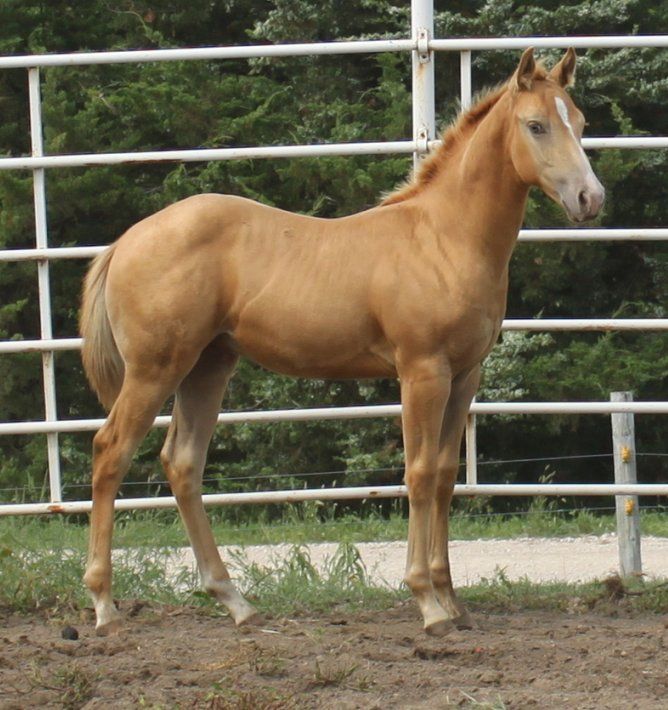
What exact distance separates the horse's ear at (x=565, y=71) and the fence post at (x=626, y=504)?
174 cm

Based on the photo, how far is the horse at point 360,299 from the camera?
16.0 ft

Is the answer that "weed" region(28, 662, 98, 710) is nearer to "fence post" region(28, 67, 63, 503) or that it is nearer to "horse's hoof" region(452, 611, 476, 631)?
"horse's hoof" region(452, 611, 476, 631)

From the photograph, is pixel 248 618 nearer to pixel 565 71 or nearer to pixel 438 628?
pixel 438 628

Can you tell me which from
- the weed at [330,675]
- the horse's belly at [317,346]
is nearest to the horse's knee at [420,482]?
the horse's belly at [317,346]

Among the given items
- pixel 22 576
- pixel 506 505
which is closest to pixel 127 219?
pixel 506 505

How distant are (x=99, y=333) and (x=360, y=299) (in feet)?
3.50

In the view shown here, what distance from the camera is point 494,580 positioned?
583cm

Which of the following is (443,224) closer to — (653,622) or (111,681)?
(653,622)

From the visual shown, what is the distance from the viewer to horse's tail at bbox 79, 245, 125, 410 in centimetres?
527

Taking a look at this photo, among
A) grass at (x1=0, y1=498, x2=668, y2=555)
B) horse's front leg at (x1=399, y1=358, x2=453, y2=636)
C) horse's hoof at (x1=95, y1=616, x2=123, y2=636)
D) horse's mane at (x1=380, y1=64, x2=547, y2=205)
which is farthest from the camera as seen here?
grass at (x1=0, y1=498, x2=668, y2=555)

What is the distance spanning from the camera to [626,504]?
615 centimetres

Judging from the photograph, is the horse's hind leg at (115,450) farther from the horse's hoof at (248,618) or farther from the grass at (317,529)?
the grass at (317,529)

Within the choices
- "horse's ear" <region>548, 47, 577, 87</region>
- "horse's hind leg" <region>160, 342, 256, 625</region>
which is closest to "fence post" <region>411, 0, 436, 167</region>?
"horse's ear" <region>548, 47, 577, 87</region>

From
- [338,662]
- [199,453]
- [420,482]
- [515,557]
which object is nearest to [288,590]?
[199,453]
